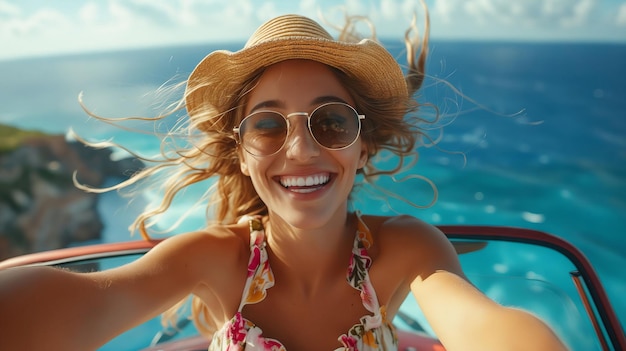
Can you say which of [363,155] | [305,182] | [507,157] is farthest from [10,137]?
[507,157]

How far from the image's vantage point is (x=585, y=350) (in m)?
1.96

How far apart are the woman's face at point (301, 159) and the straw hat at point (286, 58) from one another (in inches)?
2.2

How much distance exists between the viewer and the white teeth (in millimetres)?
1565

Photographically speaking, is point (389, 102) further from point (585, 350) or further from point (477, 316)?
point (585, 350)

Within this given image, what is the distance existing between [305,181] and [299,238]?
301 millimetres

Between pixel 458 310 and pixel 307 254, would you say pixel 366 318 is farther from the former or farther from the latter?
pixel 458 310

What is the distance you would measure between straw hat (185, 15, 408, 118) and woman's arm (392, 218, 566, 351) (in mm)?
537

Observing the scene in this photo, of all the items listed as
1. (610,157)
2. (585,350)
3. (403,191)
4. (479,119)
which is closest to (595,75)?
(479,119)

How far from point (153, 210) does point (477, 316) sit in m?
1.30

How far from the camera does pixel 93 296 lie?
124 cm

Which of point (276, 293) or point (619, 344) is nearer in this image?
point (619, 344)

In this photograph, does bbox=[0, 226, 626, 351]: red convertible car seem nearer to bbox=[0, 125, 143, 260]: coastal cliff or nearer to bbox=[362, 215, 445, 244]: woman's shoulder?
bbox=[362, 215, 445, 244]: woman's shoulder

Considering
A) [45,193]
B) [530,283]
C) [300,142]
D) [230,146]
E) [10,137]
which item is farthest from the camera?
[10,137]

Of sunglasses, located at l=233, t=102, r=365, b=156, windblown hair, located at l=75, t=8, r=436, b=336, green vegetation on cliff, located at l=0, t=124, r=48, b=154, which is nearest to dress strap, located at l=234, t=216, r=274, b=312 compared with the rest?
windblown hair, located at l=75, t=8, r=436, b=336
